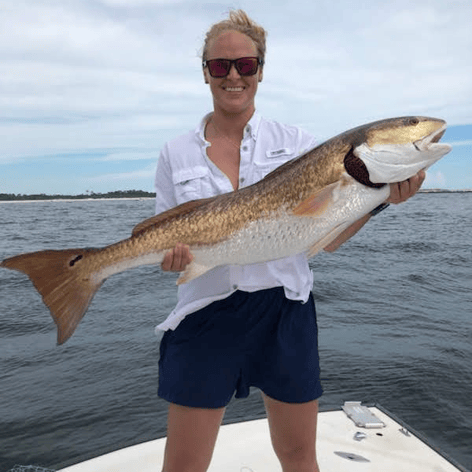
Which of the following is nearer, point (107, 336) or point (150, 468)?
point (150, 468)

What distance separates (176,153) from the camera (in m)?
3.33

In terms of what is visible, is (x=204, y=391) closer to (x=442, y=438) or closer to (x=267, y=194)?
(x=267, y=194)

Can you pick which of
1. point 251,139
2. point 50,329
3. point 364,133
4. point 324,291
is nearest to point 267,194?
point 251,139

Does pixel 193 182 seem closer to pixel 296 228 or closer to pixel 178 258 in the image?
pixel 178 258

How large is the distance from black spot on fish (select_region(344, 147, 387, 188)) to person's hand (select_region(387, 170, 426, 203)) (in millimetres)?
173

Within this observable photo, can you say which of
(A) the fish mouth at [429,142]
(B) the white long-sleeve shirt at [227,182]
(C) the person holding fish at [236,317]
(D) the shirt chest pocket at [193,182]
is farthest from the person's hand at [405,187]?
(D) the shirt chest pocket at [193,182]

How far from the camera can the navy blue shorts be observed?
306 centimetres

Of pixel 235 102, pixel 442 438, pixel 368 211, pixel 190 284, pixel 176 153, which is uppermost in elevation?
pixel 235 102

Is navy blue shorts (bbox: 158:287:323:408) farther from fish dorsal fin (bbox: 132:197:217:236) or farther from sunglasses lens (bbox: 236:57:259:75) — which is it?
sunglasses lens (bbox: 236:57:259:75)

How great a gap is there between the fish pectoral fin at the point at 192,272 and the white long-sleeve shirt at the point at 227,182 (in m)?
0.13

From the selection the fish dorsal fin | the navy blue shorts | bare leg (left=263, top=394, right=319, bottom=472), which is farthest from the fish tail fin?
bare leg (left=263, top=394, right=319, bottom=472)

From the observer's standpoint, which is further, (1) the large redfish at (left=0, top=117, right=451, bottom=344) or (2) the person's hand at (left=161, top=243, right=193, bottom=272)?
(2) the person's hand at (left=161, top=243, right=193, bottom=272)

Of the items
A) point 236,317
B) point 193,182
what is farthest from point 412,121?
point 236,317

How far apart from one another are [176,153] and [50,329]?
41.6 ft
